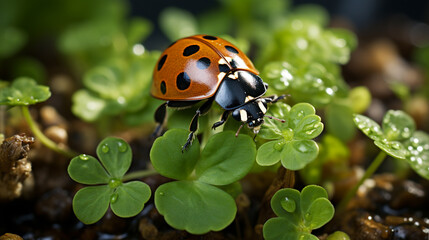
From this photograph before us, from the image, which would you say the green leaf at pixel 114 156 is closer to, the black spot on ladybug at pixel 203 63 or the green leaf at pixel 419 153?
the black spot on ladybug at pixel 203 63

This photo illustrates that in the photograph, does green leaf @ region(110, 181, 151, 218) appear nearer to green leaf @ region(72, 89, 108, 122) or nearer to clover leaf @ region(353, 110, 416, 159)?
green leaf @ region(72, 89, 108, 122)

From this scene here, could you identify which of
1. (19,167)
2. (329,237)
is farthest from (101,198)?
(329,237)

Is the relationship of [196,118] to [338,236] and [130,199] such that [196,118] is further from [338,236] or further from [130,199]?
[338,236]

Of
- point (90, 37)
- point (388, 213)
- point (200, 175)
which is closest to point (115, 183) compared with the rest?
point (200, 175)

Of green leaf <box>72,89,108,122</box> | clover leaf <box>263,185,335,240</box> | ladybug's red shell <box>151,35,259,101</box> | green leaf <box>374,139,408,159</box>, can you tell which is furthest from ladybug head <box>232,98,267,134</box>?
green leaf <box>72,89,108,122</box>

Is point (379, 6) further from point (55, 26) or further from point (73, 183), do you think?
point (73, 183)
